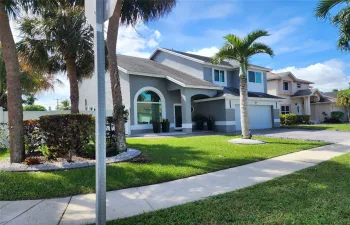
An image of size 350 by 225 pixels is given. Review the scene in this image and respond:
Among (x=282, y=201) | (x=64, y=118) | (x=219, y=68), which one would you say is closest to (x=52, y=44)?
(x=64, y=118)

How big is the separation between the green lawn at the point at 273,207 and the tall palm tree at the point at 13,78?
5904 millimetres

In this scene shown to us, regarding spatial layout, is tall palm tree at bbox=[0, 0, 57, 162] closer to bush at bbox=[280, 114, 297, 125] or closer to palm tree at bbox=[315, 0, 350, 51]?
palm tree at bbox=[315, 0, 350, 51]

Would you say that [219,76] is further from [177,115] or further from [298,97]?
[298,97]

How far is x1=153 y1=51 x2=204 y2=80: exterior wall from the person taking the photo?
24.5 meters

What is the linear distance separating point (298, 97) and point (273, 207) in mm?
34317

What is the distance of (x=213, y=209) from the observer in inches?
184

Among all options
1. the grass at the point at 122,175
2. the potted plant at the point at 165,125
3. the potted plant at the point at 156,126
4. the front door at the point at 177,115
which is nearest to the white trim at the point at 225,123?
the front door at the point at 177,115

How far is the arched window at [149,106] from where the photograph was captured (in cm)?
2086

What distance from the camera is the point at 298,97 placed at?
35.3m

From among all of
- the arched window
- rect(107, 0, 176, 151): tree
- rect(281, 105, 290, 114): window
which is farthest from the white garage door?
rect(107, 0, 176, 151): tree

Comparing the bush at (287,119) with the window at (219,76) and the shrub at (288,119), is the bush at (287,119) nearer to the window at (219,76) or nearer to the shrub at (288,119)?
the shrub at (288,119)

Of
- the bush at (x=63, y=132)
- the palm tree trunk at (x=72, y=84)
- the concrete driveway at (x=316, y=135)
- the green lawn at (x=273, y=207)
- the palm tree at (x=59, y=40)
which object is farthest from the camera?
the concrete driveway at (x=316, y=135)

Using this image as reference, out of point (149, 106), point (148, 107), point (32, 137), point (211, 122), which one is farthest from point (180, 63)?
point (32, 137)

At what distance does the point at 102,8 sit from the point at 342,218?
4784mm
